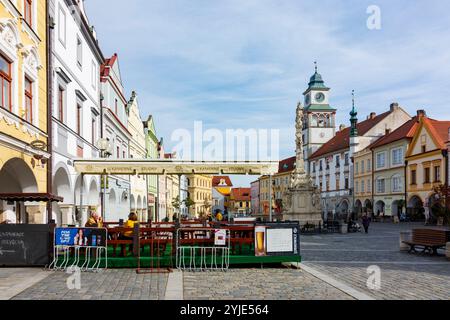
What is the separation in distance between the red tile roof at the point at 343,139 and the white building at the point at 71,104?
52.0 m

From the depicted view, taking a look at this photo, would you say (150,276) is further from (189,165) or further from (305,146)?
(305,146)

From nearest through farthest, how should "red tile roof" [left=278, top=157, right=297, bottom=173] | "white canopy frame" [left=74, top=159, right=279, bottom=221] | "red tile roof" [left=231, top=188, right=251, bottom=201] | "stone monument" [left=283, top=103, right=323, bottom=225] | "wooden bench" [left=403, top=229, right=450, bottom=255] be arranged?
"white canopy frame" [left=74, top=159, right=279, bottom=221] < "wooden bench" [left=403, top=229, right=450, bottom=255] < "stone monument" [left=283, top=103, right=323, bottom=225] < "red tile roof" [left=278, top=157, right=297, bottom=173] < "red tile roof" [left=231, top=188, right=251, bottom=201]

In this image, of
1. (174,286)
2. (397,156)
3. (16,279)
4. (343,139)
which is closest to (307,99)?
(343,139)

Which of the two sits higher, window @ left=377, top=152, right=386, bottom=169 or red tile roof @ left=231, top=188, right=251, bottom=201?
window @ left=377, top=152, right=386, bottom=169

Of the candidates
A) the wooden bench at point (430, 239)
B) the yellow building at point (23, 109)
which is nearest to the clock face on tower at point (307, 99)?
the wooden bench at point (430, 239)

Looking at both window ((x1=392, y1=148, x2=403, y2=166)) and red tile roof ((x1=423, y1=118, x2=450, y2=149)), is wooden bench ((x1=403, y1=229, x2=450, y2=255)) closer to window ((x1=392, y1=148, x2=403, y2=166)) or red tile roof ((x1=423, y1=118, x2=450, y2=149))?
red tile roof ((x1=423, y1=118, x2=450, y2=149))

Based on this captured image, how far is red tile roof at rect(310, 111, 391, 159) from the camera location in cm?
6797

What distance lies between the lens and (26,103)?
14.1 m

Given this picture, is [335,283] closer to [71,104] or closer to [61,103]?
[61,103]

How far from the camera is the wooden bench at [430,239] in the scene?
15.8 m

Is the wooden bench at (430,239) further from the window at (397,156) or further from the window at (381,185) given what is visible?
the window at (381,185)

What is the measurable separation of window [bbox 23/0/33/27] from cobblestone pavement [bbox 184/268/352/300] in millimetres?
9097

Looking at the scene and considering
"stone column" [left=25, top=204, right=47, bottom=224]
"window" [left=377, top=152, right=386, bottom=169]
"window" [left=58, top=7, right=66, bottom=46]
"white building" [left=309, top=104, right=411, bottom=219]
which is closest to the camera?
"stone column" [left=25, top=204, right=47, bottom=224]

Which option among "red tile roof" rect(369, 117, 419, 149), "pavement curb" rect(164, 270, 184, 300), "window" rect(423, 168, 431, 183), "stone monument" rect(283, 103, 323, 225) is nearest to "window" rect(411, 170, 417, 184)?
"window" rect(423, 168, 431, 183)
